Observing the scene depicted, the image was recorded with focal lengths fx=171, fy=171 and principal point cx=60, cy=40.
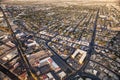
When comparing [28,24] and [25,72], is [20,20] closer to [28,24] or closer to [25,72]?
[28,24]

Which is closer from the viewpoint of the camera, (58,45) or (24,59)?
(24,59)

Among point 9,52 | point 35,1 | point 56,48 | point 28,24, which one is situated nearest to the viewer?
point 9,52

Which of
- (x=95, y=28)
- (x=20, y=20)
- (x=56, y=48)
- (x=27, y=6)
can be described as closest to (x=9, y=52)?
(x=56, y=48)

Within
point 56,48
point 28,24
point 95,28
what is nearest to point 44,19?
point 28,24

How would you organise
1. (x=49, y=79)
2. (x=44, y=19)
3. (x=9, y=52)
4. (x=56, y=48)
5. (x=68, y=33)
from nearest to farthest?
1. (x=49, y=79)
2. (x=9, y=52)
3. (x=56, y=48)
4. (x=68, y=33)
5. (x=44, y=19)

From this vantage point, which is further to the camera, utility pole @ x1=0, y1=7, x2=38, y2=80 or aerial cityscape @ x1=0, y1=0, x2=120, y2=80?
aerial cityscape @ x1=0, y1=0, x2=120, y2=80

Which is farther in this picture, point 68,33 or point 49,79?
point 68,33

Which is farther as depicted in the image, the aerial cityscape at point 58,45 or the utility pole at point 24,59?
the aerial cityscape at point 58,45
